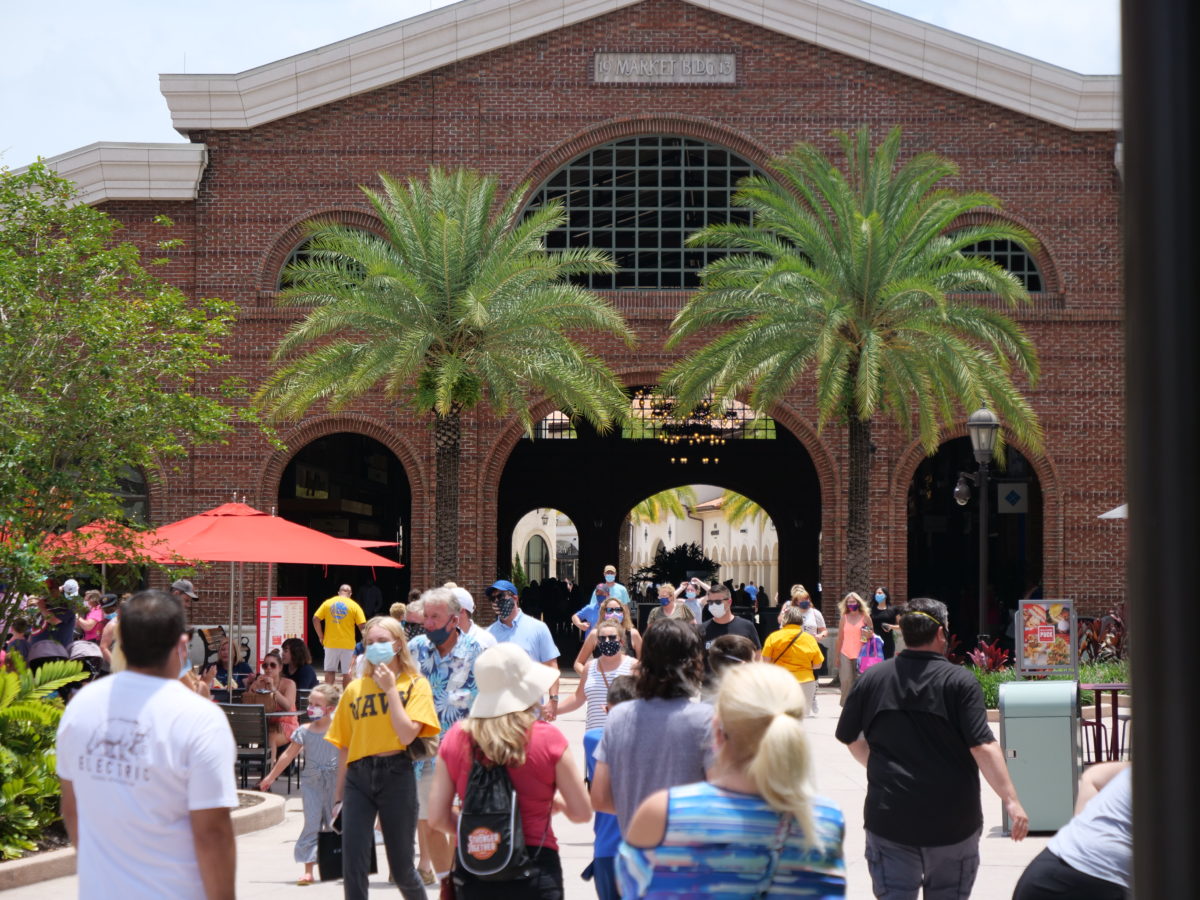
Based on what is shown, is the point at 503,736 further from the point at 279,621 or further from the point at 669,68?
the point at 669,68

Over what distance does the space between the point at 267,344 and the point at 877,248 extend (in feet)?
38.2

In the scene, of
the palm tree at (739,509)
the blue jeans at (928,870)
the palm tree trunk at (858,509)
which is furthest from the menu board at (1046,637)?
the palm tree at (739,509)

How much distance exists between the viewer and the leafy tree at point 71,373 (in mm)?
15406

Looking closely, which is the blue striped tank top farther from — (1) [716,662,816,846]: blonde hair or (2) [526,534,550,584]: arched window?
(2) [526,534,550,584]: arched window

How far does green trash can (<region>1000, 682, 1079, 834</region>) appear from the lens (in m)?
11.3

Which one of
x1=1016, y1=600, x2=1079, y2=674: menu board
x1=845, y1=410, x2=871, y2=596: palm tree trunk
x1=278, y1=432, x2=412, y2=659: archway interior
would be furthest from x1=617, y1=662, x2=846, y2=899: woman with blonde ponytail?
x1=278, y1=432, x2=412, y2=659: archway interior

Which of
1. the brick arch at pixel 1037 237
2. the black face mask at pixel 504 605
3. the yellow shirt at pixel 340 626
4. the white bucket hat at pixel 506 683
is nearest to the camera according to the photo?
the white bucket hat at pixel 506 683

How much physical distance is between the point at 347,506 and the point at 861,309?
16364mm

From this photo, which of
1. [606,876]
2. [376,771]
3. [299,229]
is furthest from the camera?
[299,229]

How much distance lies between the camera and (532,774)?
5605 mm

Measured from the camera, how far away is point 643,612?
32250mm

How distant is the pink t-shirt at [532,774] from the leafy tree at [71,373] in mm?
9130

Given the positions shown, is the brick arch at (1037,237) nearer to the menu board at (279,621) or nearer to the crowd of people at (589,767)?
the menu board at (279,621)

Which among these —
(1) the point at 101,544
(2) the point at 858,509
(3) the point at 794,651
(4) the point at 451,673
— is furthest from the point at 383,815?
(2) the point at 858,509
